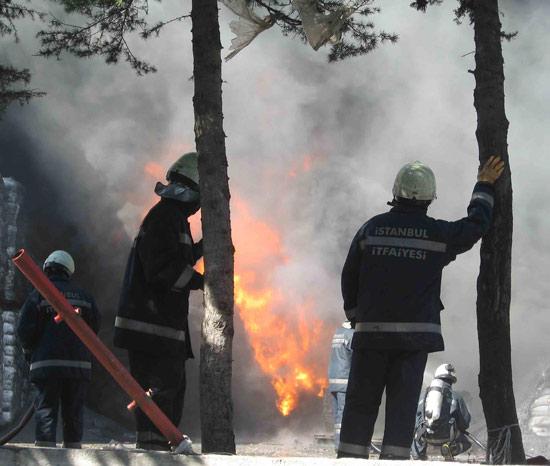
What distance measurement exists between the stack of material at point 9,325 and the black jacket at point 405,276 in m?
10.0

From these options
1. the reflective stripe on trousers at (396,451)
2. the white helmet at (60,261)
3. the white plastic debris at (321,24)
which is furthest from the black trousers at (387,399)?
the white helmet at (60,261)

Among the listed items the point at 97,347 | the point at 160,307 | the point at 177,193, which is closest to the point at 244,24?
the point at 177,193

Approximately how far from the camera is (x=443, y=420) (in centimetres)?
1027

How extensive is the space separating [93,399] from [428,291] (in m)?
12.1

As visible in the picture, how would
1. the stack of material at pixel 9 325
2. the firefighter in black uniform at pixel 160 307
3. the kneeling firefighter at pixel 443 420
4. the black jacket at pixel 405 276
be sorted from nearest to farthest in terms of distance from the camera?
the black jacket at pixel 405 276 < the firefighter in black uniform at pixel 160 307 < the kneeling firefighter at pixel 443 420 < the stack of material at pixel 9 325

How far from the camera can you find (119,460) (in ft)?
14.3

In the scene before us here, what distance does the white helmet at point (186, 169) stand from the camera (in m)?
6.07

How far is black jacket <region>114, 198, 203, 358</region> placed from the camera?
5.49 m

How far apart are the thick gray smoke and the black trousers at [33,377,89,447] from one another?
11.0 metres

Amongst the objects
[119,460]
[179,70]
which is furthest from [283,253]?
[119,460]

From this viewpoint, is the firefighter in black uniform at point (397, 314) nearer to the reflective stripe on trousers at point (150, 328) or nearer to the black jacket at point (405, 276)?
the black jacket at point (405, 276)

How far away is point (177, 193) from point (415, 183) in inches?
55.6

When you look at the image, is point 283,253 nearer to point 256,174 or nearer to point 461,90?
point 256,174

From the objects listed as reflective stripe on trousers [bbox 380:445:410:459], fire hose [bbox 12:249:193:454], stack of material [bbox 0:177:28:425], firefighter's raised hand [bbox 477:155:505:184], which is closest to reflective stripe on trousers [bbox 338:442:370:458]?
reflective stripe on trousers [bbox 380:445:410:459]
